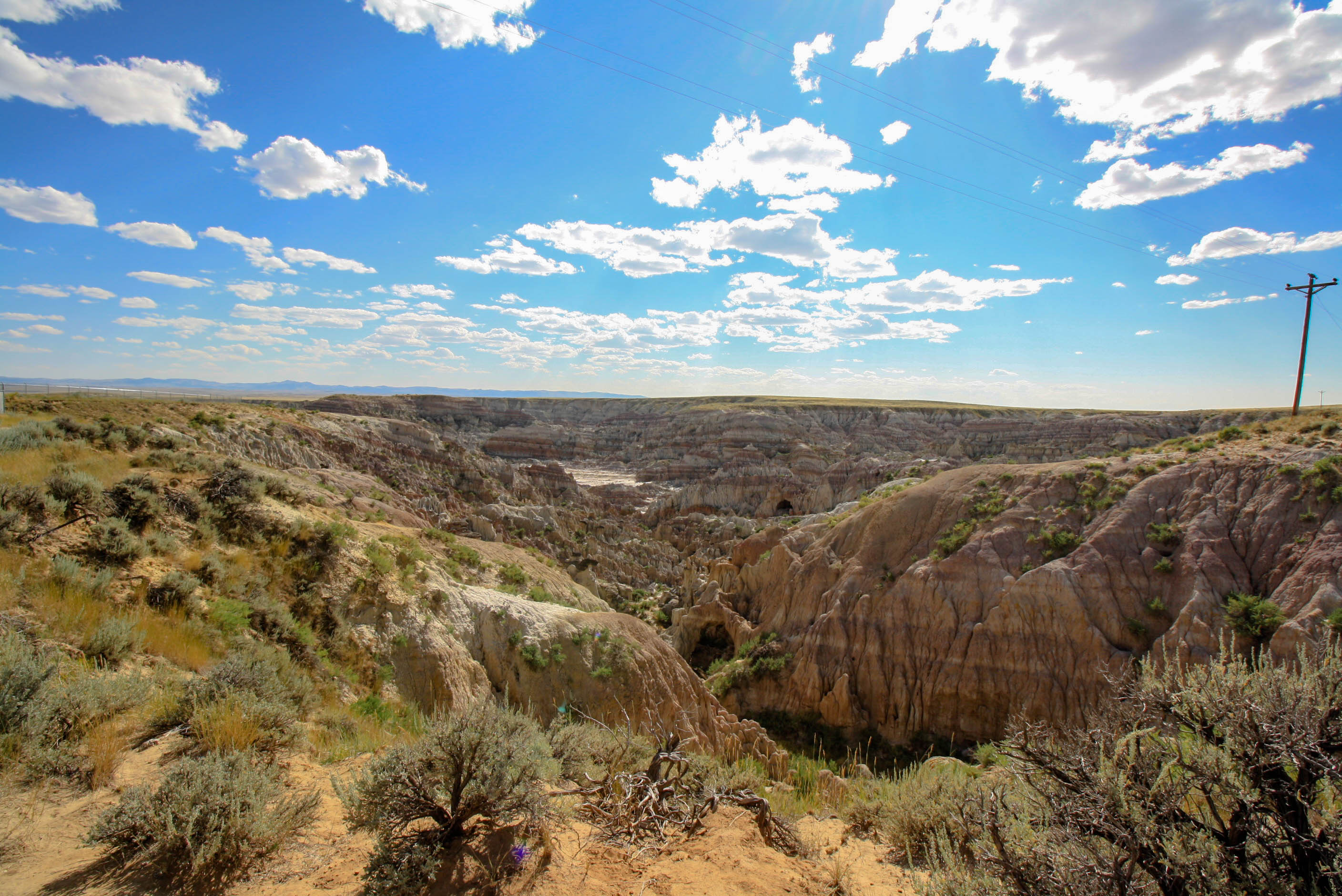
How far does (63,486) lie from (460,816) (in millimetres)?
8642

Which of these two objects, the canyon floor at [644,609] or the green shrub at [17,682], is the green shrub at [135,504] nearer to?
the canyon floor at [644,609]

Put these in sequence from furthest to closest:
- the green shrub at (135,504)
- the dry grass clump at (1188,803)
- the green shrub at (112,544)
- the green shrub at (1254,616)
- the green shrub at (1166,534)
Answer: the green shrub at (1166,534) < the green shrub at (1254,616) < the green shrub at (135,504) < the green shrub at (112,544) < the dry grass clump at (1188,803)

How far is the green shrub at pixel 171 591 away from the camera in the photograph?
755cm

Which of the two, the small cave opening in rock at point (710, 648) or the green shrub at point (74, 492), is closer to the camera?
the green shrub at point (74, 492)

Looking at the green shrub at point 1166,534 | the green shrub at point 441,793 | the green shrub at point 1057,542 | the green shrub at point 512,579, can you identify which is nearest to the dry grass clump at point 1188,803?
the green shrub at point 441,793

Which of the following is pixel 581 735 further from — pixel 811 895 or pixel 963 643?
pixel 963 643

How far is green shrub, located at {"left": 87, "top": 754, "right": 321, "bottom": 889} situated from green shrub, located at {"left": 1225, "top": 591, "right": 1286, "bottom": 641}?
20.9m

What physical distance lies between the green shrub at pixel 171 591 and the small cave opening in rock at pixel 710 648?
738 inches

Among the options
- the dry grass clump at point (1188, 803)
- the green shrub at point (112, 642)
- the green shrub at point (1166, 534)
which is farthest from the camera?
the green shrub at point (1166, 534)

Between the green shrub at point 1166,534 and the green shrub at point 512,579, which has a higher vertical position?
the green shrub at point 1166,534

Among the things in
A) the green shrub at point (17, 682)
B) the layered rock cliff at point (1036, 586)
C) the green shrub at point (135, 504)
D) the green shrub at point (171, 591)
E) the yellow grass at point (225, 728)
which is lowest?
the layered rock cliff at point (1036, 586)

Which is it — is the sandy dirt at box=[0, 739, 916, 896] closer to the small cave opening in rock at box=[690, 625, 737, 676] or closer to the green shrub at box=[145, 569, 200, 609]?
the green shrub at box=[145, 569, 200, 609]

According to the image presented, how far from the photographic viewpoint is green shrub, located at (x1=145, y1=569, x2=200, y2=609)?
7.55 meters

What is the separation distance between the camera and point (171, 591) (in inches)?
305
